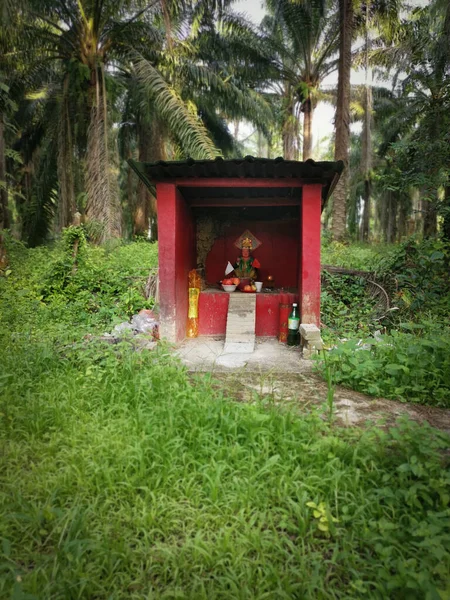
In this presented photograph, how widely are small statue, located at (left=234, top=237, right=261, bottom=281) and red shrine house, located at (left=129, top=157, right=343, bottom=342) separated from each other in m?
0.06

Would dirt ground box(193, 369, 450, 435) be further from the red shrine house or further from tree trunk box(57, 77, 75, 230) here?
tree trunk box(57, 77, 75, 230)

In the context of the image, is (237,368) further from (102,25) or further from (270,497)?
(102,25)

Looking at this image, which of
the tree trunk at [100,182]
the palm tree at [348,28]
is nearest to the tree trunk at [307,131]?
the palm tree at [348,28]

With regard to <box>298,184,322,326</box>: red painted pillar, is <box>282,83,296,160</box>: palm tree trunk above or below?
above

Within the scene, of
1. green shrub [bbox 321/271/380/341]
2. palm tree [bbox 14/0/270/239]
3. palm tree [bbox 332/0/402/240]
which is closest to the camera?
green shrub [bbox 321/271/380/341]

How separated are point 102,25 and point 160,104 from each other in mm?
2949

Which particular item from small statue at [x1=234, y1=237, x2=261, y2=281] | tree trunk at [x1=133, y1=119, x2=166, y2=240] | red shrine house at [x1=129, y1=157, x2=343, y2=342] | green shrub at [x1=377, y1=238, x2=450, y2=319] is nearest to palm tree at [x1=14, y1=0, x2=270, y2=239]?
tree trunk at [x1=133, y1=119, x2=166, y2=240]

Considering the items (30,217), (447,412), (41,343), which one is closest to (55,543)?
(41,343)

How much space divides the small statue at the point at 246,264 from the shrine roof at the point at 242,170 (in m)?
1.94

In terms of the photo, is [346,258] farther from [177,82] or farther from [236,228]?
[177,82]

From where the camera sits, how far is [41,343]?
445 cm

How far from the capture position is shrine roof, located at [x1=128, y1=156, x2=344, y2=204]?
5.29 meters

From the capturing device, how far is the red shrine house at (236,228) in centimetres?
566

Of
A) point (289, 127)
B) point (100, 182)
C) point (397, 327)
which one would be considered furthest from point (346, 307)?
point (289, 127)
